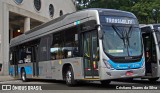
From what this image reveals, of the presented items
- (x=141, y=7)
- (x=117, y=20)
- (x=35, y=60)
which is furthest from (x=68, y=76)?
(x=141, y=7)

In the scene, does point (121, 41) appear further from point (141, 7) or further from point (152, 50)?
point (141, 7)

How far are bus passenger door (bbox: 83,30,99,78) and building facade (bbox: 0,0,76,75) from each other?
15.4m

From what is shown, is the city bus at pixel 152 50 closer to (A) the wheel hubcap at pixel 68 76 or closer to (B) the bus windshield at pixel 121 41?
(B) the bus windshield at pixel 121 41

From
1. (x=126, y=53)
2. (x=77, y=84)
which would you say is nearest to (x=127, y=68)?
(x=126, y=53)

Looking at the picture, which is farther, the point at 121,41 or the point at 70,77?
the point at 70,77

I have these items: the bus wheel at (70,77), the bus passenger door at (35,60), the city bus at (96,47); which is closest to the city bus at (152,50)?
the city bus at (96,47)

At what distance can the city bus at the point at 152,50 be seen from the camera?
15492mm

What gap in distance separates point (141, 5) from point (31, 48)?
23.8m

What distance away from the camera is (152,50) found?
15867 millimetres

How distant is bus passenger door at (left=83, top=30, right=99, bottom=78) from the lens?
44.1ft

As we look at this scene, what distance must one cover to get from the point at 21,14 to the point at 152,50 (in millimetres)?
22341

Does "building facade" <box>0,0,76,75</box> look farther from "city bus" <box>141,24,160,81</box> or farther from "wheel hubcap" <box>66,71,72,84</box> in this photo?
"city bus" <box>141,24,160,81</box>

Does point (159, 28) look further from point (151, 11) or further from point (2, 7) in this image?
point (151, 11)

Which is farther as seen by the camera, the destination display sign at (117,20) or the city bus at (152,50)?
the city bus at (152,50)
